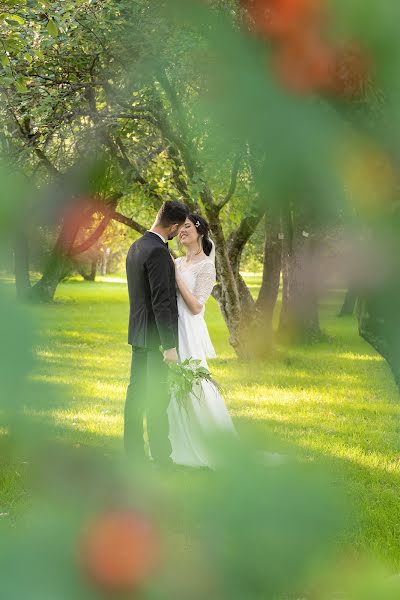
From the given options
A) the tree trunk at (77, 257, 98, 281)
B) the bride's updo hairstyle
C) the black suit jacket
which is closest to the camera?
the tree trunk at (77, 257, 98, 281)

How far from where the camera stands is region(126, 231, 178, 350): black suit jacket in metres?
4.24

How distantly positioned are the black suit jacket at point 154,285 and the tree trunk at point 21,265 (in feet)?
12.1

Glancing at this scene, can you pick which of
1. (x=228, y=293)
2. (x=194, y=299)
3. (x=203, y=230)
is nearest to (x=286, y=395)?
(x=203, y=230)

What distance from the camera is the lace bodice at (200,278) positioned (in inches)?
211

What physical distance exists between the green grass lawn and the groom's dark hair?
24.0 inches

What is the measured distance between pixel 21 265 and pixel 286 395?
21.7ft

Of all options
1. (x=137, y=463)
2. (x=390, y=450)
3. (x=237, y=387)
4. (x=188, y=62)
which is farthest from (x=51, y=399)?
(x=237, y=387)

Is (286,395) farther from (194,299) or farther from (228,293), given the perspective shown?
(228,293)

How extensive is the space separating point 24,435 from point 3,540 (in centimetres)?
12

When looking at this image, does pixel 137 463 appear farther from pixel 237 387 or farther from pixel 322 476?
pixel 237 387

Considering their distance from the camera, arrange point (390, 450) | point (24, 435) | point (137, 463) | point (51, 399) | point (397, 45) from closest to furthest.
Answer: point (397, 45), point (51, 399), point (24, 435), point (137, 463), point (390, 450)

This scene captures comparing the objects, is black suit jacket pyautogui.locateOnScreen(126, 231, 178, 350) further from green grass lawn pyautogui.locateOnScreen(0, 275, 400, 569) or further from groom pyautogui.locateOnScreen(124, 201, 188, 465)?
green grass lawn pyautogui.locateOnScreen(0, 275, 400, 569)

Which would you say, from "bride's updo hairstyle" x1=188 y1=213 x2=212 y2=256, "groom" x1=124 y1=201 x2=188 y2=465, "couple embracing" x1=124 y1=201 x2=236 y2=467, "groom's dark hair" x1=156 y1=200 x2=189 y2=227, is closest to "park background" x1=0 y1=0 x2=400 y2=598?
"couple embracing" x1=124 y1=201 x2=236 y2=467

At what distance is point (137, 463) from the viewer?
0.80 metres
